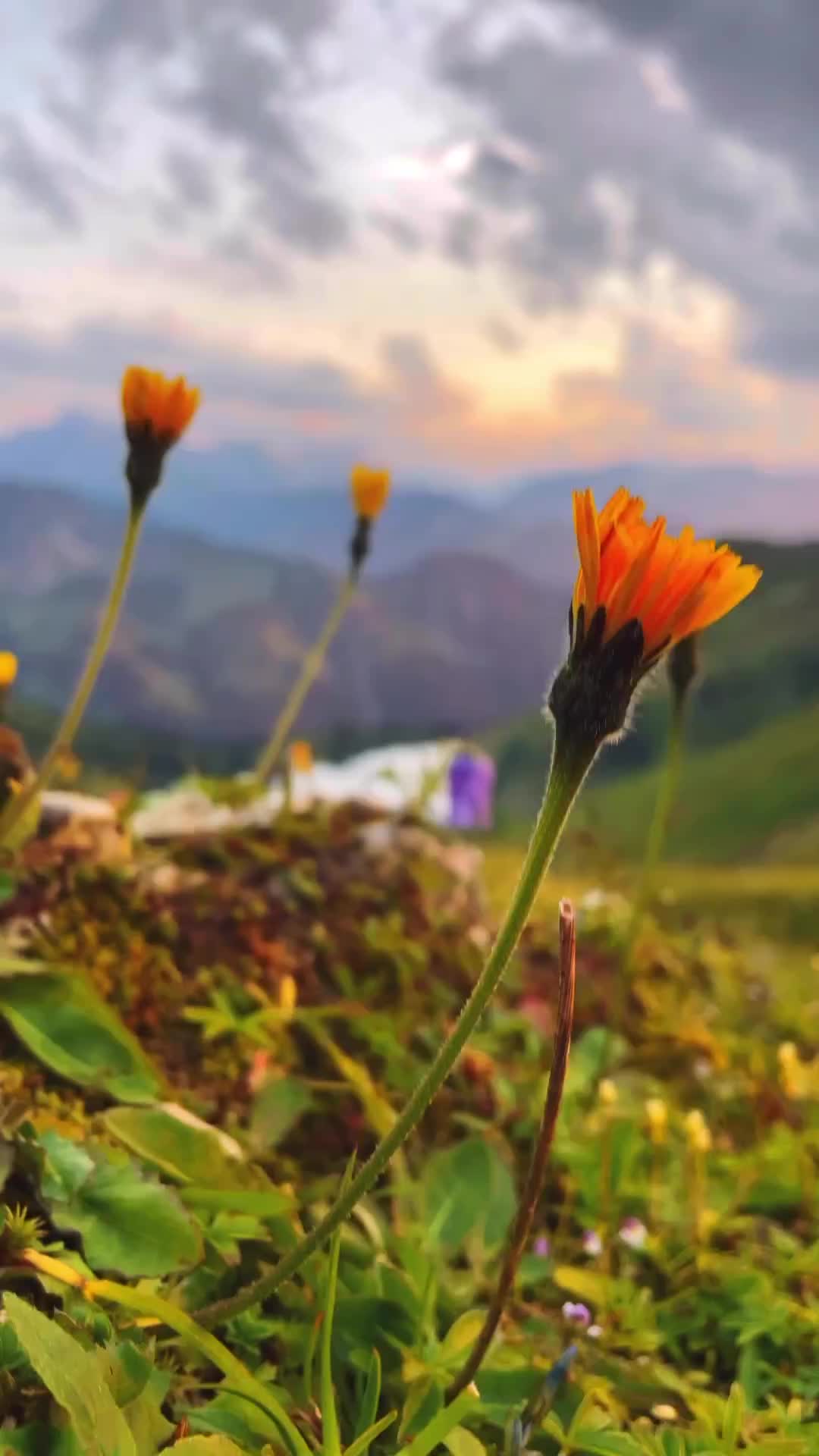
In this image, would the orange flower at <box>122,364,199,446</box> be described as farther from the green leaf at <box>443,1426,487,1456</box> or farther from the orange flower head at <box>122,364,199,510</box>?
the green leaf at <box>443,1426,487,1456</box>

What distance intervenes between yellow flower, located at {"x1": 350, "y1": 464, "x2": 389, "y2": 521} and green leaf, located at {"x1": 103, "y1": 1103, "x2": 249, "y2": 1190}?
73.4 inches

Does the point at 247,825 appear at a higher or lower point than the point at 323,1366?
higher

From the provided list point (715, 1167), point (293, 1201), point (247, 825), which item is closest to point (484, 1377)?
point (293, 1201)

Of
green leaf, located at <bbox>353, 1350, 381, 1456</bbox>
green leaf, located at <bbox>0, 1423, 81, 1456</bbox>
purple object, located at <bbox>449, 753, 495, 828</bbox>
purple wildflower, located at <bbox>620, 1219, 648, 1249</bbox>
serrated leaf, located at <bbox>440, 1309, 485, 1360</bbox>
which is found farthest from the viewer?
purple object, located at <bbox>449, 753, 495, 828</bbox>

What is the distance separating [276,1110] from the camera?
2391mm

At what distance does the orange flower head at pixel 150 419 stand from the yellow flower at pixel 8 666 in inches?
30.5

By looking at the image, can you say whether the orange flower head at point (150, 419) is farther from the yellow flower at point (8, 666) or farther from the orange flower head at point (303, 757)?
the orange flower head at point (303, 757)

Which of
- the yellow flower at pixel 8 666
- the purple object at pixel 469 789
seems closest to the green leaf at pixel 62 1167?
the yellow flower at pixel 8 666

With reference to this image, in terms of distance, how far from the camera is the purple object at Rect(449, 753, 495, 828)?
575 cm

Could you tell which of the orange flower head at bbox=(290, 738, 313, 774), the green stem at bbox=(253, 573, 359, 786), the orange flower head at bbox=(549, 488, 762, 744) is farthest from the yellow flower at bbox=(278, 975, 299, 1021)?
the orange flower head at bbox=(290, 738, 313, 774)

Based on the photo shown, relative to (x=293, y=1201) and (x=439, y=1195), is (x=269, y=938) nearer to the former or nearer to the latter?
(x=439, y=1195)

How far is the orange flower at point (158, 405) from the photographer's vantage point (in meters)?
2.34

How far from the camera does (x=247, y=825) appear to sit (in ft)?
12.3

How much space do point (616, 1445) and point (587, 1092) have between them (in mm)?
1556
